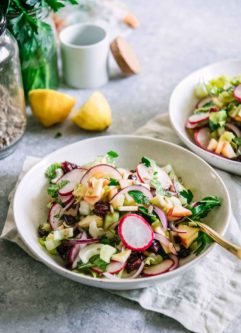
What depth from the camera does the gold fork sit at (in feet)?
4.21

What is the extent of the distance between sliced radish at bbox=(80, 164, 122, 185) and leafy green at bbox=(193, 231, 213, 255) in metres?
0.25

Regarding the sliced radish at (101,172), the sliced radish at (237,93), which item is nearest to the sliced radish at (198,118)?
the sliced radish at (237,93)

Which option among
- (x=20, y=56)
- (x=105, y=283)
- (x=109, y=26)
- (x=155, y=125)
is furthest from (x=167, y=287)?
(x=109, y=26)

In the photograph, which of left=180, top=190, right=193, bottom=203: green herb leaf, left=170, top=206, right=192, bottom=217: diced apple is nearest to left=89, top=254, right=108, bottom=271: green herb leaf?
left=170, top=206, right=192, bottom=217: diced apple

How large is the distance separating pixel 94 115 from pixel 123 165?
0.86 ft

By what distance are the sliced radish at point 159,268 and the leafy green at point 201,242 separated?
72 millimetres

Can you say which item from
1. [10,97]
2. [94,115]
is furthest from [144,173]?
[10,97]

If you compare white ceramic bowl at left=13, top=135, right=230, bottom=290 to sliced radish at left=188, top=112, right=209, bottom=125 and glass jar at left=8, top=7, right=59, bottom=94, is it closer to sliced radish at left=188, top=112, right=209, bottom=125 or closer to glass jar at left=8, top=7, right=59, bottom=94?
sliced radish at left=188, top=112, right=209, bottom=125

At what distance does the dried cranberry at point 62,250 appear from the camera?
1.35 metres

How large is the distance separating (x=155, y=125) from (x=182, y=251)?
2.19 ft

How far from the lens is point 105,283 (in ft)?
4.05

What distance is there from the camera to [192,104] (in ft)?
6.40

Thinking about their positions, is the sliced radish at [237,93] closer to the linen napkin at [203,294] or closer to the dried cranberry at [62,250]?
the linen napkin at [203,294]

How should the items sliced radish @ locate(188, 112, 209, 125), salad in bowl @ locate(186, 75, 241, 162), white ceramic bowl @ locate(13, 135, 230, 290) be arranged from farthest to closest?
sliced radish @ locate(188, 112, 209, 125), salad in bowl @ locate(186, 75, 241, 162), white ceramic bowl @ locate(13, 135, 230, 290)
